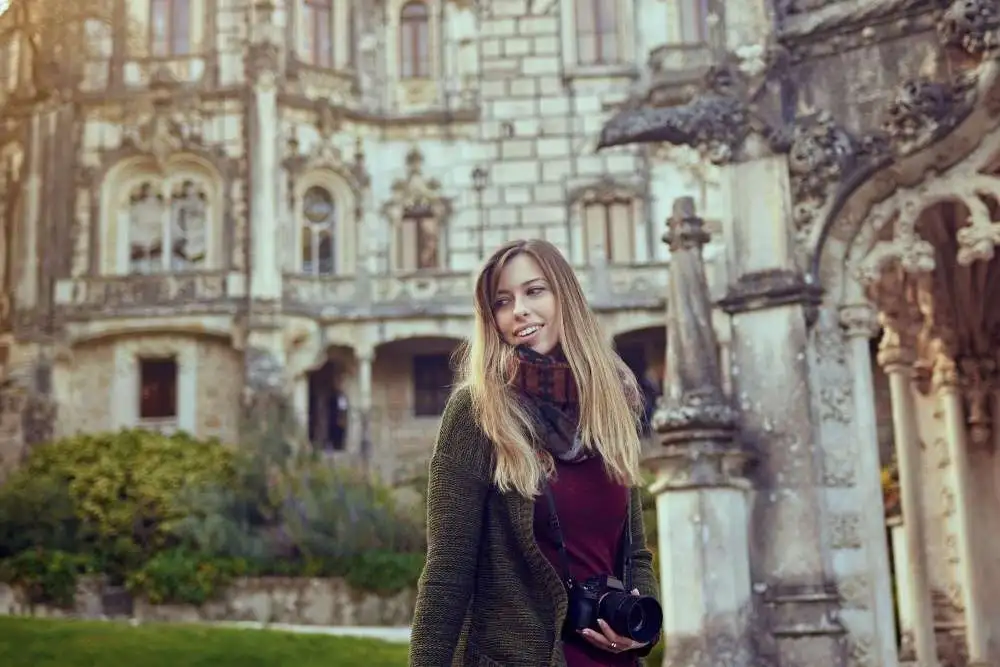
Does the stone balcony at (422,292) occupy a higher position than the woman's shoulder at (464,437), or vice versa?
the stone balcony at (422,292)

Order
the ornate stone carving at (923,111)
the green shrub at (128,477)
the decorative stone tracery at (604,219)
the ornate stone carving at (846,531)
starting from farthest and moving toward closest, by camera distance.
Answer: the decorative stone tracery at (604,219) → the green shrub at (128,477) → the ornate stone carving at (846,531) → the ornate stone carving at (923,111)

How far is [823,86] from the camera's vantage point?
9.77m

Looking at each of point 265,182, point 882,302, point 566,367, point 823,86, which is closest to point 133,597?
point 265,182

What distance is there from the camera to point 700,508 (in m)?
9.15

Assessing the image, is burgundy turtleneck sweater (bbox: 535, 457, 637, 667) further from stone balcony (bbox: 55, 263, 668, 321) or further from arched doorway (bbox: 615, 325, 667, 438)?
arched doorway (bbox: 615, 325, 667, 438)

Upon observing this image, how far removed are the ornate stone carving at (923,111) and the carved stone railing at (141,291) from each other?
2426cm

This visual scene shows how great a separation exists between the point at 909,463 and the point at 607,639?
9.22m

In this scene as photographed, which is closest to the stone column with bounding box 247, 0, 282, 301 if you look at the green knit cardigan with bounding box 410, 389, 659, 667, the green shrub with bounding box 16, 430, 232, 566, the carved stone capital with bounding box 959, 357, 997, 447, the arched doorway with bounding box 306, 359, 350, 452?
the arched doorway with bounding box 306, 359, 350, 452

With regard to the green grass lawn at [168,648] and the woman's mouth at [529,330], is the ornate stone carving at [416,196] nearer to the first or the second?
the green grass lawn at [168,648]

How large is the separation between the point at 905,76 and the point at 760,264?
1637 mm

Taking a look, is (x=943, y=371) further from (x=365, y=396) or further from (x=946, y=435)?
(x=365, y=396)

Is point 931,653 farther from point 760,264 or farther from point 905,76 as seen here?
point 905,76

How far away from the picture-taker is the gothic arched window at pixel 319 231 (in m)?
33.7

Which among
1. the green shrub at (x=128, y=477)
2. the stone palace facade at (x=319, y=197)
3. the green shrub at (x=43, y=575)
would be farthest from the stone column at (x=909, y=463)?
the green shrub at (x=128, y=477)
